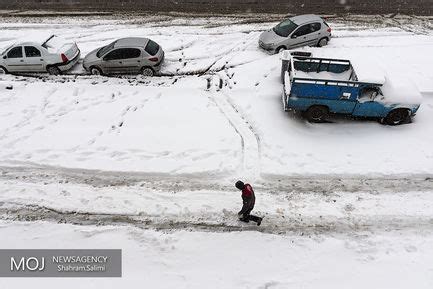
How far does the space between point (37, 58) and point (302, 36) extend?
11261mm

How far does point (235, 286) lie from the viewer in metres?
7.54

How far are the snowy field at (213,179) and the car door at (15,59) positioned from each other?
0.55 meters

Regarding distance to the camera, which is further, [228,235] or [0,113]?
[0,113]

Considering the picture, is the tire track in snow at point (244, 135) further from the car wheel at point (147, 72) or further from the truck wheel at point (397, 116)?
the truck wheel at point (397, 116)

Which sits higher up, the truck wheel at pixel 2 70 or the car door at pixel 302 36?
the car door at pixel 302 36

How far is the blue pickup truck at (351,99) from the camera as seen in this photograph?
11.1 metres

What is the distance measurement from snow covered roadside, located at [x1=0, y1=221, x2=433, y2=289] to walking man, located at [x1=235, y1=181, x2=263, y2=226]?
1.20 feet

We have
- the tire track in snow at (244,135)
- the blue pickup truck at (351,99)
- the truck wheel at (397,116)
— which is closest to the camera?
the tire track in snow at (244,135)

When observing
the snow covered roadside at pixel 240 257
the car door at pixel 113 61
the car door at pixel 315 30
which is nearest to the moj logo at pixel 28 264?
the snow covered roadside at pixel 240 257

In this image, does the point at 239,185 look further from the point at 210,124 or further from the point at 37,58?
the point at 37,58

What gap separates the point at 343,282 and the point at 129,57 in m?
11.2

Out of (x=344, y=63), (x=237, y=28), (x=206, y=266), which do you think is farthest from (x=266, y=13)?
(x=206, y=266)

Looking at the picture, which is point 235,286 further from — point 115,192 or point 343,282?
point 115,192

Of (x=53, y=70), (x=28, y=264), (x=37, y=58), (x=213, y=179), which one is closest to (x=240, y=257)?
(x=213, y=179)
